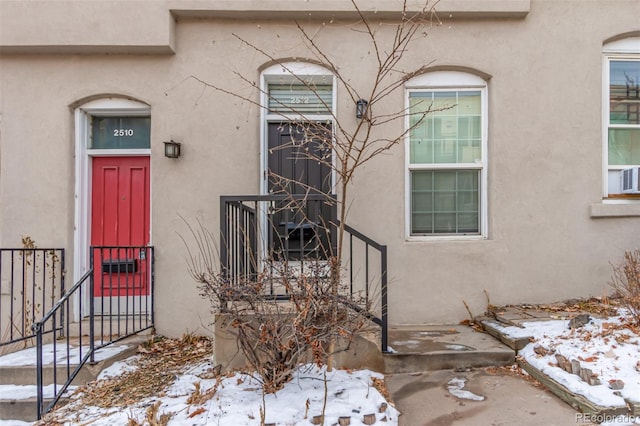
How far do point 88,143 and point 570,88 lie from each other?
599 centimetres

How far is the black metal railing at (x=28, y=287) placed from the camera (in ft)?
14.1

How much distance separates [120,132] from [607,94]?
20.1 ft

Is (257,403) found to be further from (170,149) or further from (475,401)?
(170,149)

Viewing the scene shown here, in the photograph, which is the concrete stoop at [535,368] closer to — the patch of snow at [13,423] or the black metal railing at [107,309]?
the black metal railing at [107,309]

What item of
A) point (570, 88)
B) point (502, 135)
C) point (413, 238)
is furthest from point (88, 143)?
point (570, 88)

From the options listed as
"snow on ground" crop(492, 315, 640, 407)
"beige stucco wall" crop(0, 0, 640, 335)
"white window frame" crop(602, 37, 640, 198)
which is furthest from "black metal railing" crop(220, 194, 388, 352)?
"white window frame" crop(602, 37, 640, 198)

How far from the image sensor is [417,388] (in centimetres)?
307

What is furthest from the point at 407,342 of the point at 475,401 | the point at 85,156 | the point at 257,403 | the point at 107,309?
the point at 85,156

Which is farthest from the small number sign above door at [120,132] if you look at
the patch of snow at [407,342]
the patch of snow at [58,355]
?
the patch of snow at [407,342]

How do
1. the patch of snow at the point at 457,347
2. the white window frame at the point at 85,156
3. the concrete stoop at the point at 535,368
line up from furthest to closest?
the white window frame at the point at 85,156 < the patch of snow at the point at 457,347 < the concrete stoop at the point at 535,368

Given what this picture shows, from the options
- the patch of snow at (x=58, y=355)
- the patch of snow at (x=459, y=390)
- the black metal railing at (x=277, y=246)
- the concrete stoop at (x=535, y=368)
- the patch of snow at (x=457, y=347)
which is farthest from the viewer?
the patch of snow at (x=58, y=355)

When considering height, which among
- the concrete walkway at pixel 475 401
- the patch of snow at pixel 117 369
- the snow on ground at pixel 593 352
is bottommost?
the patch of snow at pixel 117 369

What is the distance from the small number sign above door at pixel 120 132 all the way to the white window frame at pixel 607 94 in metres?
5.69

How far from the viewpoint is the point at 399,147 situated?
4426mm
